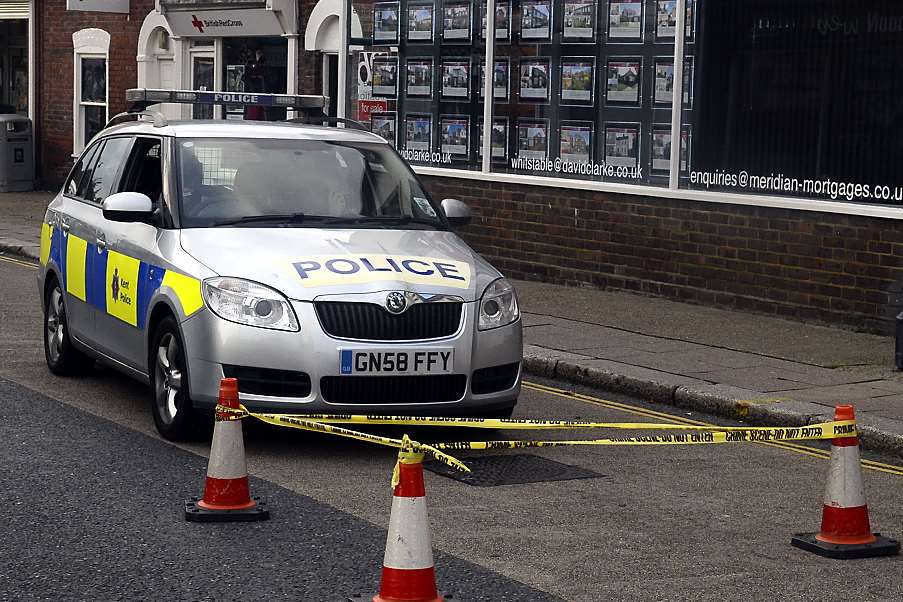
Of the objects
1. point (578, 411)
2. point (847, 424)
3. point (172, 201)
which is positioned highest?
point (172, 201)

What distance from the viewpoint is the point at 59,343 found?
10281 millimetres

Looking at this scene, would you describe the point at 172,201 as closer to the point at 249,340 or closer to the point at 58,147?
the point at 249,340

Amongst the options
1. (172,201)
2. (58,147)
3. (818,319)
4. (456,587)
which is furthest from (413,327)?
(58,147)

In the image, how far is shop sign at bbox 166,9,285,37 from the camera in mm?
21656

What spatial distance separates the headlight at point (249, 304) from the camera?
7883mm

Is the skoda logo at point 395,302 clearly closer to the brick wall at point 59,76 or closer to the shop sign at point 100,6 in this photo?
the shop sign at point 100,6

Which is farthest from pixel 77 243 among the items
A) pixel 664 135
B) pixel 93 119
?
pixel 93 119

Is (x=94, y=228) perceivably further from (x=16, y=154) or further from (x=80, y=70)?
(x=16, y=154)

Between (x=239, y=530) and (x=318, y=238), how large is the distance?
2393 millimetres

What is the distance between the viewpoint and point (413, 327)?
798 centimetres

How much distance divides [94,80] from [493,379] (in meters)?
19.1

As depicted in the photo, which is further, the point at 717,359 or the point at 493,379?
the point at 717,359

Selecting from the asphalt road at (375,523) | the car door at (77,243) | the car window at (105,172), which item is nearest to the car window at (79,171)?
the car door at (77,243)

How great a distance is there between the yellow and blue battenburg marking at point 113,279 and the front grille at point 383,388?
2.64ft
